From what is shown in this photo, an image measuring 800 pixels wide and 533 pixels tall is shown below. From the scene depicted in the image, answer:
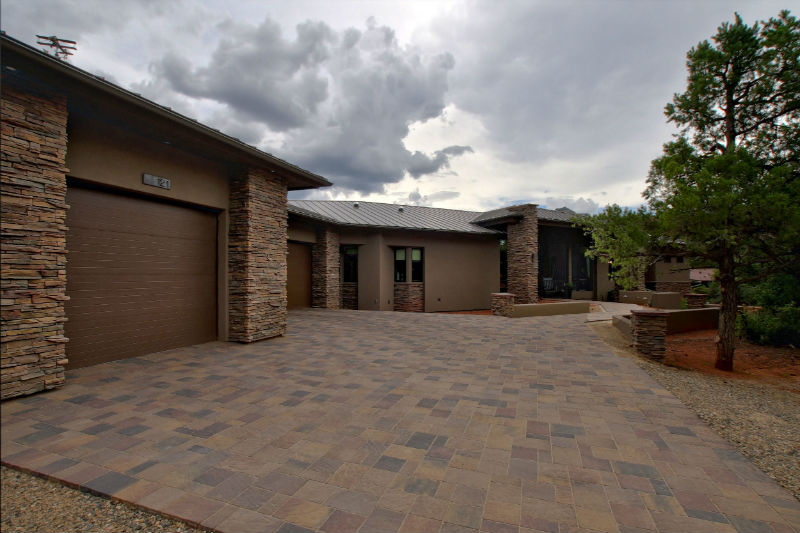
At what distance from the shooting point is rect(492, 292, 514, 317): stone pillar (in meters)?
12.3

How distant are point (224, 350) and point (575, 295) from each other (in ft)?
55.6

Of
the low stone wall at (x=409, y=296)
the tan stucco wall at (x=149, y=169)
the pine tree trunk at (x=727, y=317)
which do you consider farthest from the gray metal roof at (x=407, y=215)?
the pine tree trunk at (x=727, y=317)

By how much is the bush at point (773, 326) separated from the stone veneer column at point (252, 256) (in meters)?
12.9

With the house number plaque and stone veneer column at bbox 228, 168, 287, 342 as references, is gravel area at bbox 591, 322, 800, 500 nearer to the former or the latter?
stone veneer column at bbox 228, 168, 287, 342

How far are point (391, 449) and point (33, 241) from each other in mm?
4592

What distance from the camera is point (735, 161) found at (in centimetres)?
596

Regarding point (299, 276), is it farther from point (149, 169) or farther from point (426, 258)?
point (149, 169)

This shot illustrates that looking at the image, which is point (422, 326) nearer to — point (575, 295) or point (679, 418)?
point (679, 418)

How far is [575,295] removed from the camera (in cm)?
1802

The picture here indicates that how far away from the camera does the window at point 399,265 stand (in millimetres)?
15477

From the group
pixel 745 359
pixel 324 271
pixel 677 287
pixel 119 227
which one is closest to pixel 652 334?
pixel 745 359

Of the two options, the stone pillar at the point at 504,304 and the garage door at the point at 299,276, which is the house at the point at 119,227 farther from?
the stone pillar at the point at 504,304

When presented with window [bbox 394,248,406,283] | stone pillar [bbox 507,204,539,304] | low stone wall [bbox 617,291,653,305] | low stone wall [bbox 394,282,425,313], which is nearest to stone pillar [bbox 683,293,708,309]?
low stone wall [bbox 617,291,653,305]

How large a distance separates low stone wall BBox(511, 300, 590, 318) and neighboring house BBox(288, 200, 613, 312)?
1.99m
